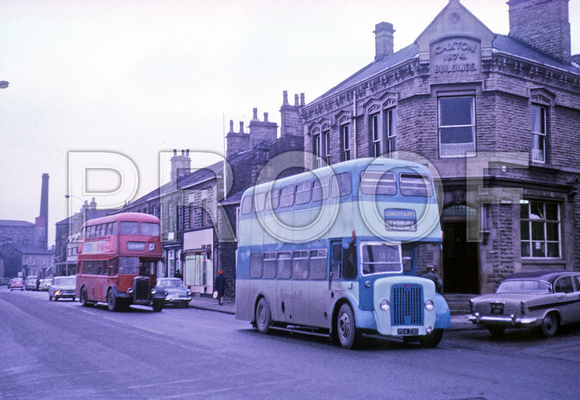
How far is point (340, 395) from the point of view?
8.51 m

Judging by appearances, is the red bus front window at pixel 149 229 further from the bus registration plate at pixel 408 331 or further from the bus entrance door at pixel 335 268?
the bus registration plate at pixel 408 331

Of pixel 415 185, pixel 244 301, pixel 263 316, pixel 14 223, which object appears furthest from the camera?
pixel 14 223

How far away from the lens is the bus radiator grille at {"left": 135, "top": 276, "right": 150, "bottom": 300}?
93.1 feet

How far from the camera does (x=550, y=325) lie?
52.0 feet

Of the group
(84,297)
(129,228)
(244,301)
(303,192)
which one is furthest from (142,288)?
(303,192)

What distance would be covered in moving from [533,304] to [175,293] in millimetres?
20609

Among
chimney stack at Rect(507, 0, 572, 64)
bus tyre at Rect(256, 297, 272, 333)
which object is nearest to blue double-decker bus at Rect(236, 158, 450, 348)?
bus tyre at Rect(256, 297, 272, 333)

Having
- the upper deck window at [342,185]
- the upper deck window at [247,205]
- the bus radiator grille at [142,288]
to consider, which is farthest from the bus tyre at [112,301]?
the upper deck window at [342,185]

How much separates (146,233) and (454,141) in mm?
14615

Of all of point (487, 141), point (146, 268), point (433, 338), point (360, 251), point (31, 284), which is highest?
point (487, 141)

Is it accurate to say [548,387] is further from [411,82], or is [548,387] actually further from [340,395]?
[411,82]

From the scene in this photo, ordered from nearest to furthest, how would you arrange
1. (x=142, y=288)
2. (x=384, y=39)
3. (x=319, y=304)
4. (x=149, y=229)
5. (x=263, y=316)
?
(x=319, y=304) < (x=263, y=316) < (x=142, y=288) < (x=149, y=229) < (x=384, y=39)

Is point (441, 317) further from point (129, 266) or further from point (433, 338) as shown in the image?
point (129, 266)

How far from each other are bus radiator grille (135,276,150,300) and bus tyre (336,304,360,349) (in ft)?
51.1
